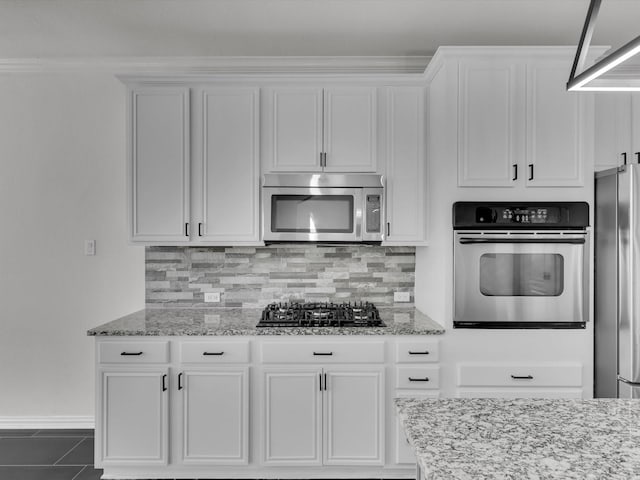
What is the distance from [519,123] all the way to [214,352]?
83.8 inches

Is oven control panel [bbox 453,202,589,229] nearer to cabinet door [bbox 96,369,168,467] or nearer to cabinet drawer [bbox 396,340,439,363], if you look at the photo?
cabinet drawer [bbox 396,340,439,363]

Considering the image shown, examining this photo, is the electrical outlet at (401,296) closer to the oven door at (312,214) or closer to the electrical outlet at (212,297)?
the oven door at (312,214)

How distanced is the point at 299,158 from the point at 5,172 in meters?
2.13

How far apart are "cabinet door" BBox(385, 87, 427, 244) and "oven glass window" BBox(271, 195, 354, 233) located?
28 cm

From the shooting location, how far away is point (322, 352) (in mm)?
2602

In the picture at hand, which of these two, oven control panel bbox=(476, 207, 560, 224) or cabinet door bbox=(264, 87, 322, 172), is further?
cabinet door bbox=(264, 87, 322, 172)

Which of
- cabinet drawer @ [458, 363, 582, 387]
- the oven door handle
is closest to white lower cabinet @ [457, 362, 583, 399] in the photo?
cabinet drawer @ [458, 363, 582, 387]

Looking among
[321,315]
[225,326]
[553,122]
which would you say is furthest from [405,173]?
[225,326]

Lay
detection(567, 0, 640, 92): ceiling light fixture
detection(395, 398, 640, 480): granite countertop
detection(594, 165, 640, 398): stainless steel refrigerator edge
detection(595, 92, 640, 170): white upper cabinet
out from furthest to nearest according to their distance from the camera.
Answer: detection(595, 92, 640, 170): white upper cabinet < detection(594, 165, 640, 398): stainless steel refrigerator edge < detection(567, 0, 640, 92): ceiling light fixture < detection(395, 398, 640, 480): granite countertop

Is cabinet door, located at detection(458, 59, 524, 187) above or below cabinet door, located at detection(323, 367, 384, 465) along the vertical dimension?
above

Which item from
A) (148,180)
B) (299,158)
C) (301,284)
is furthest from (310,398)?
(148,180)

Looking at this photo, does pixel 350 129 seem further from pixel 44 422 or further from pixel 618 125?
pixel 44 422

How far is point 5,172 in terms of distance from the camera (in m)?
3.33

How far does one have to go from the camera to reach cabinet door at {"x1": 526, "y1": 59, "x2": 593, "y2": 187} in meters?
2.64
